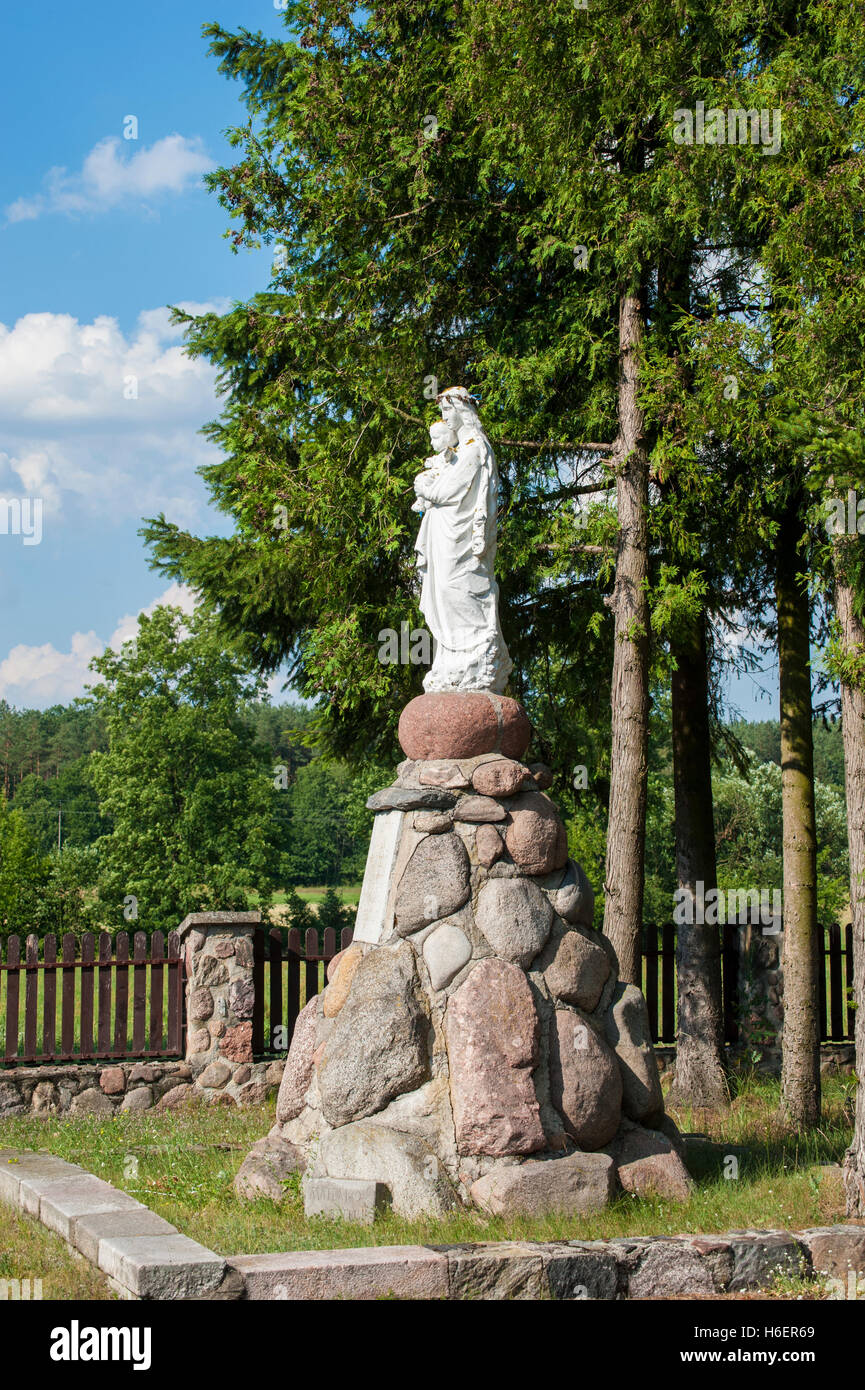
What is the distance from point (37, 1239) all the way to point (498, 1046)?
244 centimetres

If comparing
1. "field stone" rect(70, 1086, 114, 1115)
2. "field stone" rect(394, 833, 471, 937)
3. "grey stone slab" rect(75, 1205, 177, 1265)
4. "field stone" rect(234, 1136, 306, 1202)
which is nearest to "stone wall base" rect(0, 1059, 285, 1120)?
"field stone" rect(70, 1086, 114, 1115)

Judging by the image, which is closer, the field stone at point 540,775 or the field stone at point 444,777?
the field stone at point 444,777

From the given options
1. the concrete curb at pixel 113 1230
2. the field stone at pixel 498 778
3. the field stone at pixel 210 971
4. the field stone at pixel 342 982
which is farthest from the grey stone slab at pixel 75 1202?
the field stone at pixel 210 971

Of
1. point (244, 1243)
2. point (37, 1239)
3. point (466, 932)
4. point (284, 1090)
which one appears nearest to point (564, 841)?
point (466, 932)

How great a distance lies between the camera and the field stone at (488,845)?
7195 millimetres

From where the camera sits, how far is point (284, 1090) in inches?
300

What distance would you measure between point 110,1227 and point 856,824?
466 centimetres

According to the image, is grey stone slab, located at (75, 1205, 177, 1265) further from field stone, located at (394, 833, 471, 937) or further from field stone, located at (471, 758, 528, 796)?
field stone, located at (471, 758, 528, 796)

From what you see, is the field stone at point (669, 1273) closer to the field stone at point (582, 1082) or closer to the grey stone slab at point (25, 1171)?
the field stone at point (582, 1082)

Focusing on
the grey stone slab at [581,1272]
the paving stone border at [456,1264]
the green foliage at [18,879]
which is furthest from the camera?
the green foliage at [18,879]

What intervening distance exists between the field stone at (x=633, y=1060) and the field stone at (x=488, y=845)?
1.15 meters

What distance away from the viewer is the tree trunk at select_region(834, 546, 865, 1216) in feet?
23.4

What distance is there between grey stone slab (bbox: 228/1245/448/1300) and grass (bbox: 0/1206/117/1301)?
0.64 metres
